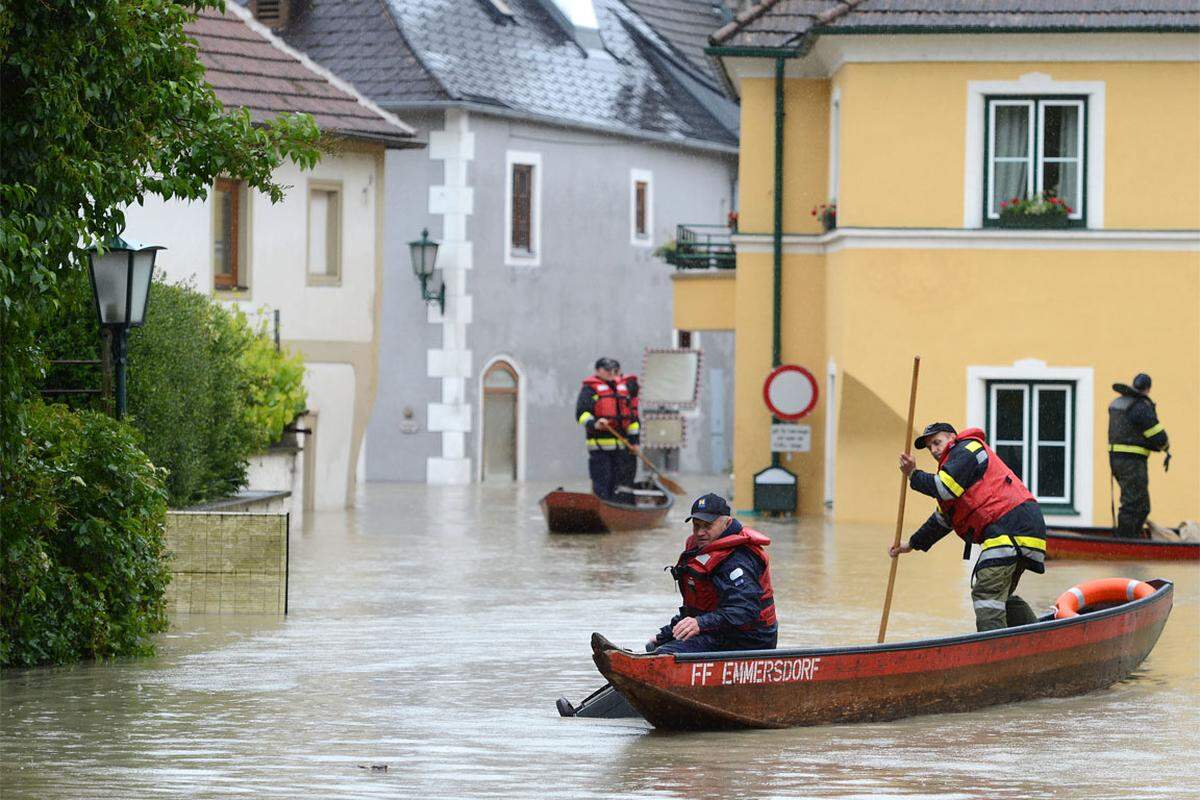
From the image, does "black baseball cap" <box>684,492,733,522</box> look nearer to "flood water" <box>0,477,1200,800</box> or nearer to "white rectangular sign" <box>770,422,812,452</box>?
"flood water" <box>0,477,1200,800</box>

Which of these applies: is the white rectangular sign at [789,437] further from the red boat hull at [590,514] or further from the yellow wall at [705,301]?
the yellow wall at [705,301]

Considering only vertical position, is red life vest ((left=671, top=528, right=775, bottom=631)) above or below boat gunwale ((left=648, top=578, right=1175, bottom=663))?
above

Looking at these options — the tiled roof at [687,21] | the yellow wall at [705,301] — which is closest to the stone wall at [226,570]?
the yellow wall at [705,301]

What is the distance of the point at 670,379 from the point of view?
130 feet

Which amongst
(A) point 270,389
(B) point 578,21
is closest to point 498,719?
(A) point 270,389

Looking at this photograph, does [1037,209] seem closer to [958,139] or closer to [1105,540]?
[958,139]

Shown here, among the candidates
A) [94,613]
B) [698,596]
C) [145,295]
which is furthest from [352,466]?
[698,596]

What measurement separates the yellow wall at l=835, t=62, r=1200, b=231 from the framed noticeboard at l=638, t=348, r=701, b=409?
9.78m

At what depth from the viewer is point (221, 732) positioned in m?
12.5

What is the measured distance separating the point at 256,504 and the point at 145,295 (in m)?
6.40

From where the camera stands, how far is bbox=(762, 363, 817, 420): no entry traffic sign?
100ft

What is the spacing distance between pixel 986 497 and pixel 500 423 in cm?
3090

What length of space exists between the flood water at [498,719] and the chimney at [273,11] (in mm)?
25224

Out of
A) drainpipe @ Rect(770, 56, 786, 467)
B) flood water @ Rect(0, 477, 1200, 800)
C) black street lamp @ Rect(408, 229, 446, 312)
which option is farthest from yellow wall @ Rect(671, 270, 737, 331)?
flood water @ Rect(0, 477, 1200, 800)
